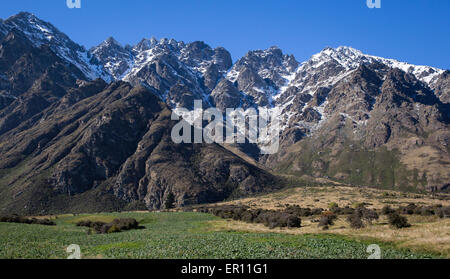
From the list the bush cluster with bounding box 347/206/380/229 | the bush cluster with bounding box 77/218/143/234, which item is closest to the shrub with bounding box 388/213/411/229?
the bush cluster with bounding box 347/206/380/229

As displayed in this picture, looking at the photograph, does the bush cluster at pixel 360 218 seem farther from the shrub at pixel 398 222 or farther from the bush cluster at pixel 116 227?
the bush cluster at pixel 116 227

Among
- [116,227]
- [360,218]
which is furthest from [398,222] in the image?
[116,227]

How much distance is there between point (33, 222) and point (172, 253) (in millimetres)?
67626

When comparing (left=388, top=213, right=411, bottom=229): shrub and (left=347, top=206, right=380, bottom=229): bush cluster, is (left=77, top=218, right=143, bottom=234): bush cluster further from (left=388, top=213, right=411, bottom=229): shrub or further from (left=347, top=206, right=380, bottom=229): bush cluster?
(left=388, top=213, right=411, bottom=229): shrub

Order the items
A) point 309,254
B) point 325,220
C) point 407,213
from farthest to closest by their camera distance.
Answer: point 407,213, point 325,220, point 309,254

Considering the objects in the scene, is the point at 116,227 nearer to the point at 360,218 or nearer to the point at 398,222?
the point at 360,218

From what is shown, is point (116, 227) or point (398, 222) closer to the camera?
point (398, 222)

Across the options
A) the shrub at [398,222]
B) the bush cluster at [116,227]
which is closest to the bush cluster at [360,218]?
the shrub at [398,222]

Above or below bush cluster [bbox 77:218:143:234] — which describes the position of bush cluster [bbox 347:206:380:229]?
above

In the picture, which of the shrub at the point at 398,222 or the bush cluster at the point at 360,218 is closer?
the shrub at the point at 398,222

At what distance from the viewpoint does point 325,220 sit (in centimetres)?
5622
